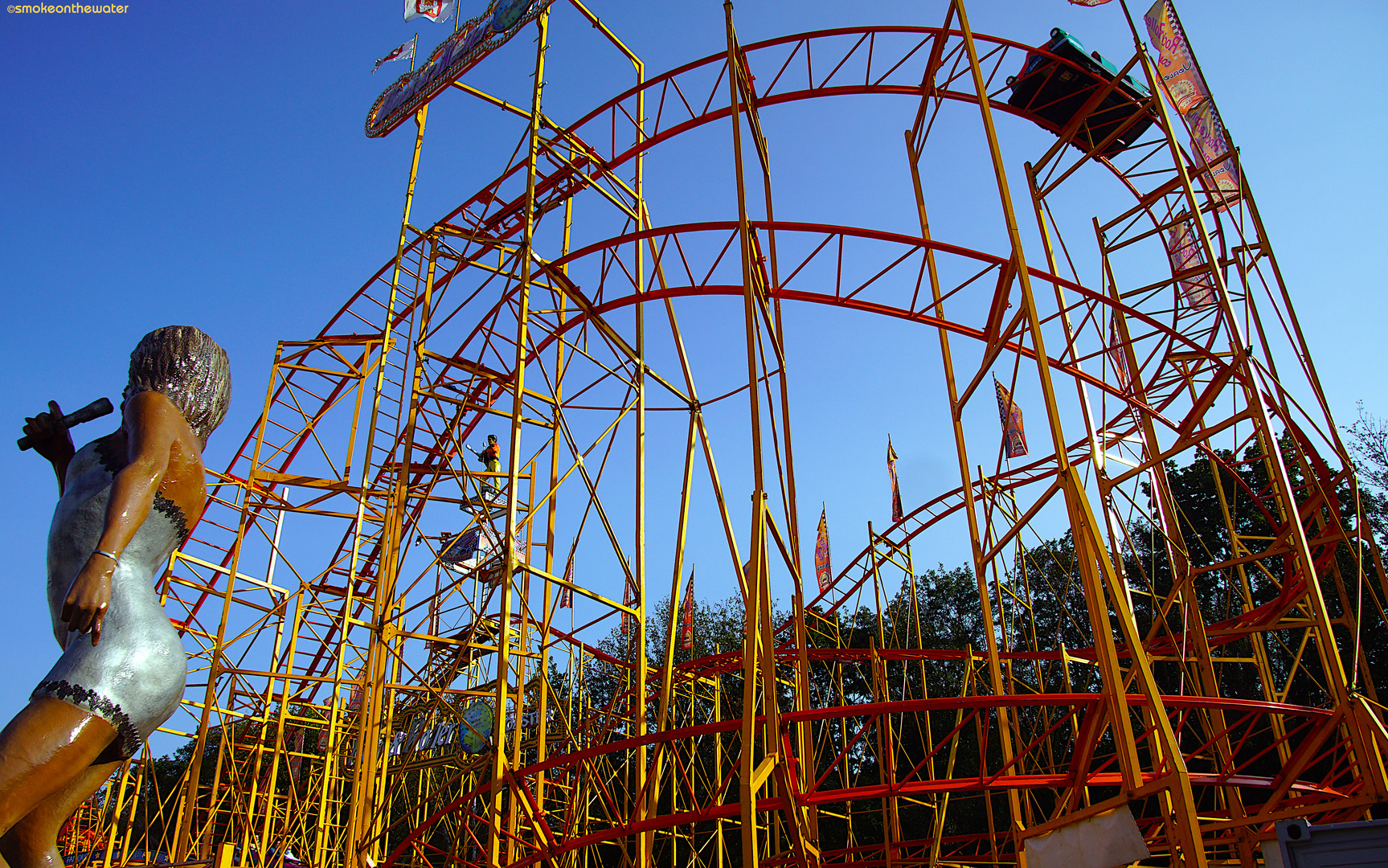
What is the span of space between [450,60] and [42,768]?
8924 millimetres

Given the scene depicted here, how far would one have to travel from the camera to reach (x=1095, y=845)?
4.32 metres

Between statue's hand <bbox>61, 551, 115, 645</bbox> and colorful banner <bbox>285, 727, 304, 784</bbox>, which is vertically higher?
colorful banner <bbox>285, 727, 304, 784</bbox>

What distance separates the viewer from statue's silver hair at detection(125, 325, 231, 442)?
3.40 meters

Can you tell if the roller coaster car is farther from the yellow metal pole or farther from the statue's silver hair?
the statue's silver hair

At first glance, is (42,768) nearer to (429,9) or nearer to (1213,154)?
(429,9)

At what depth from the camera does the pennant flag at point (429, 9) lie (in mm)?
10562

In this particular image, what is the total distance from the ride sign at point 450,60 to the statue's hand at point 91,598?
24.8ft

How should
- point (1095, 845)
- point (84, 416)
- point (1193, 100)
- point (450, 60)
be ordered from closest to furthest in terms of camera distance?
point (84, 416)
point (1095, 845)
point (450, 60)
point (1193, 100)

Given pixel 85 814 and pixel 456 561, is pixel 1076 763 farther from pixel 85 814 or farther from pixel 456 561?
pixel 85 814

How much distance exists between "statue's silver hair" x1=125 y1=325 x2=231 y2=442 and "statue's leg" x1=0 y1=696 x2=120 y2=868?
1205mm

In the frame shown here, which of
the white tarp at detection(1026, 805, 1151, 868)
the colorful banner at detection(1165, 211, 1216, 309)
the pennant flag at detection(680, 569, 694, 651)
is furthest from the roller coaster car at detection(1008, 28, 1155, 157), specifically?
the pennant flag at detection(680, 569, 694, 651)

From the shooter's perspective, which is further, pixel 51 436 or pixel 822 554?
pixel 822 554

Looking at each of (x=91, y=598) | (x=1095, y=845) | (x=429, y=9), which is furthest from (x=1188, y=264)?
(x=91, y=598)

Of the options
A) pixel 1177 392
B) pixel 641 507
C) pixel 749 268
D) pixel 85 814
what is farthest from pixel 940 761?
pixel 749 268
